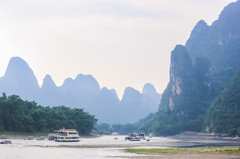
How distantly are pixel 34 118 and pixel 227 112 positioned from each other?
106 meters

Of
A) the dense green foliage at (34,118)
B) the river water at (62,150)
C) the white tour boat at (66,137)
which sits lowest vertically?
the river water at (62,150)

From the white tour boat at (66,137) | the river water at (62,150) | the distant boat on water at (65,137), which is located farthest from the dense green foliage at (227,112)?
the river water at (62,150)

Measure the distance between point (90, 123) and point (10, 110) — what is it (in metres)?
41.6

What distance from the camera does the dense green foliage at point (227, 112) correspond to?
166962mm

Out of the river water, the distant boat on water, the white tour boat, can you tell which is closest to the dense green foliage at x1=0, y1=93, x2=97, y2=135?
the distant boat on water

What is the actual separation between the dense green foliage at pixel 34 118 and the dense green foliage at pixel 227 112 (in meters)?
68.3

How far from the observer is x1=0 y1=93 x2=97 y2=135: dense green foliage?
320ft

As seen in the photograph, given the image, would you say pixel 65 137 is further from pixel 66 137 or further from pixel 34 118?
pixel 34 118

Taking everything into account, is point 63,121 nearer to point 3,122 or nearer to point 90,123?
point 90,123

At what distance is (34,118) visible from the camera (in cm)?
10906

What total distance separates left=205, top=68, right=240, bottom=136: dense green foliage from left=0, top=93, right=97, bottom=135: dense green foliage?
68.3 m

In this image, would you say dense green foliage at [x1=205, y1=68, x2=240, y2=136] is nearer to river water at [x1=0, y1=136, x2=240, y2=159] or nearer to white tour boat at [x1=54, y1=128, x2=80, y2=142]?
white tour boat at [x1=54, y1=128, x2=80, y2=142]

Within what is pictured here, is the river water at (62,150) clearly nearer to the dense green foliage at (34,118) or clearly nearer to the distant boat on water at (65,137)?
the distant boat on water at (65,137)

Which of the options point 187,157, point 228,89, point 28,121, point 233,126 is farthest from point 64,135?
point 228,89
